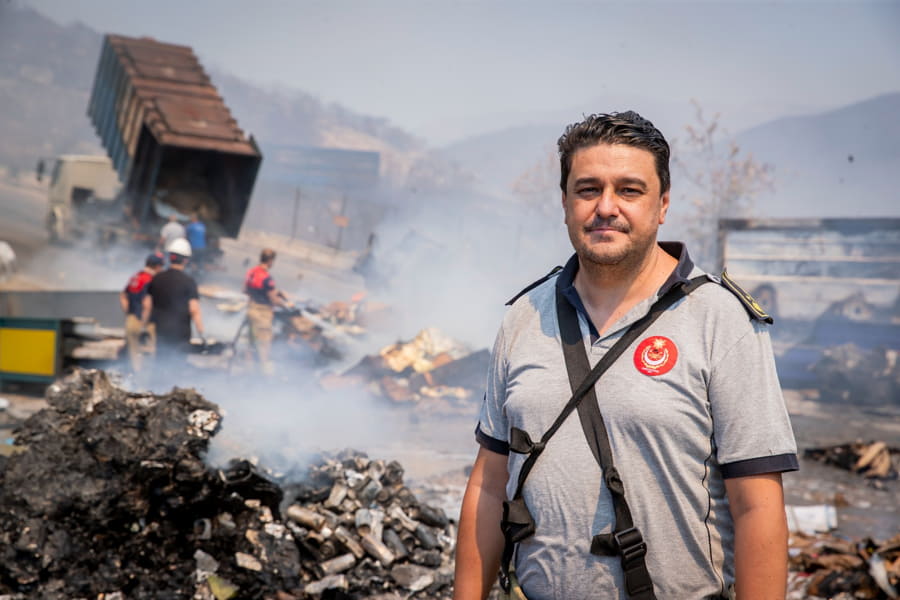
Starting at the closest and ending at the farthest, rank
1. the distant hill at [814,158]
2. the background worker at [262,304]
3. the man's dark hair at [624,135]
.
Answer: the man's dark hair at [624,135]
the background worker at [262,304]
the distant hill at [814,158]

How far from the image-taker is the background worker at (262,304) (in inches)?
421

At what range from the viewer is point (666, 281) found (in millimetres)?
1876

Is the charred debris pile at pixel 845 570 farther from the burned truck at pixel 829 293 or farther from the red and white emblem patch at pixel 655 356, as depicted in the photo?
the burned truck at pixel 829 293

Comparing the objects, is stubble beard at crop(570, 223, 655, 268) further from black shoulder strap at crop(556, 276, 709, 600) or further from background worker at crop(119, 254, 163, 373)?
background worker at crop(119, 254, 163, 373)

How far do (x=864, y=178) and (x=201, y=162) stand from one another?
53.5 m

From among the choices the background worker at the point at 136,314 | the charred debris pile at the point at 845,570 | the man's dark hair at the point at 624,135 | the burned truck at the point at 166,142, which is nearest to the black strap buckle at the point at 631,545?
the man's dark hair at the point at 624,135

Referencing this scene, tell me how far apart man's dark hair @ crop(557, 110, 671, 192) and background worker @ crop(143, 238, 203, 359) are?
762 centimetres

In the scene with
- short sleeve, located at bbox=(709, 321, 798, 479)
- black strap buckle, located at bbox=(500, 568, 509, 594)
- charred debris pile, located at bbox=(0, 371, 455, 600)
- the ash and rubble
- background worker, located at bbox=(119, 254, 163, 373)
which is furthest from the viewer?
the ash and rubble

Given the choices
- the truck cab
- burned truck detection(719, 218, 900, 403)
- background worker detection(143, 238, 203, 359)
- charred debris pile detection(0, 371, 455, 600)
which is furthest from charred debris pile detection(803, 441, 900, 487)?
the truck cab

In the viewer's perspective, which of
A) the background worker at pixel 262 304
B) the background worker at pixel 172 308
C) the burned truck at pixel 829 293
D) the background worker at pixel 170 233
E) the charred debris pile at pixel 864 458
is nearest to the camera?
the charred debris pile at pixel 864 458

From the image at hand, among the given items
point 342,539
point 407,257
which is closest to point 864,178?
point 407,257

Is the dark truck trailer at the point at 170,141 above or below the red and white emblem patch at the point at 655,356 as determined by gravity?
above

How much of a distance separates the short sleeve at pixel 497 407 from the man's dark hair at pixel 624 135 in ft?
1.81

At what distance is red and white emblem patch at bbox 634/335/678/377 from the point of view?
69.0 inches
